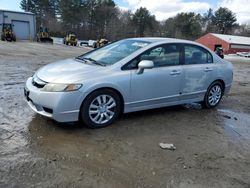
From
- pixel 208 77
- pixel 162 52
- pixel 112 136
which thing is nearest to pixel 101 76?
pixel 112 136

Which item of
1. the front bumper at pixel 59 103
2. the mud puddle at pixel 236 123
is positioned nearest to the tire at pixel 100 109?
the front bumper at pixel 59 103

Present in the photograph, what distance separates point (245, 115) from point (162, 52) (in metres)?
2.57

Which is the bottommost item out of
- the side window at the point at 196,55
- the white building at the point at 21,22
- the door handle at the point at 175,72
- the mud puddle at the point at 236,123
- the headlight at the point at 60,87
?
the mud puddle at the point at 236,123

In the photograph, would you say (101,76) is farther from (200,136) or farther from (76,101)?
(200,136)

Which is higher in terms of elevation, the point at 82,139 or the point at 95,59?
the point at 95,59

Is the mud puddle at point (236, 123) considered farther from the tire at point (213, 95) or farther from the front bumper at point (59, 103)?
the front bumper at point (59, 103)

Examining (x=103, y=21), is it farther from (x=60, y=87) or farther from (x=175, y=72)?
(x=60, y=87)

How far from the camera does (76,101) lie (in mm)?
4590

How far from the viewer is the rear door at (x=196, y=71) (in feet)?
20.0

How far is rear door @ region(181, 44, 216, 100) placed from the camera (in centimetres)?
610

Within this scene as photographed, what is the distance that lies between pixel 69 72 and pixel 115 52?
124 cm

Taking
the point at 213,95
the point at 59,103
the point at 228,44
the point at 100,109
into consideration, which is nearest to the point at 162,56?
the point at 100,109

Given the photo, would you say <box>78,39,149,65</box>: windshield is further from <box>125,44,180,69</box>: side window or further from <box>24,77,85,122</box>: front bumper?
<box>24,77,85,122</box>: front bumper

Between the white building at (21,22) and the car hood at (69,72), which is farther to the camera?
the white building at (21,22)
